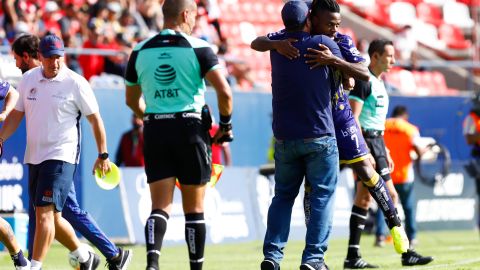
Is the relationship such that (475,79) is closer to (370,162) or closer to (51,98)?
(370,162)

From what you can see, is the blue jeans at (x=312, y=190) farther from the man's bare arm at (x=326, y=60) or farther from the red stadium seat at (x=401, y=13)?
the red stadium seat at (x=401, y=13)

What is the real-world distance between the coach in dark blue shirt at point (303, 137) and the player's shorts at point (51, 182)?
1.77 metres

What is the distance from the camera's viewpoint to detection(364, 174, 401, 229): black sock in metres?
10.3

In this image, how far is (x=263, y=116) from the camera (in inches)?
770

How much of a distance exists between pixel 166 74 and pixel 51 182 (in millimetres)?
1704

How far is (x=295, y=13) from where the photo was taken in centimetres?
904

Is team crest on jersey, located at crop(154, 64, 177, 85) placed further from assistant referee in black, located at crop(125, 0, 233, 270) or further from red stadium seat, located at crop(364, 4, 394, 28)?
red stadium seat, located at crop(364, 4, 394, 28)

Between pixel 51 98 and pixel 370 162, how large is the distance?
305 cm

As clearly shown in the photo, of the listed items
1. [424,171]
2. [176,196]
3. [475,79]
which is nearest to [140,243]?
[176,196]

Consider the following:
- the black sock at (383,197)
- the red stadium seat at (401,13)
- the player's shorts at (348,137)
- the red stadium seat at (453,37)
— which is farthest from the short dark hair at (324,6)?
the red stadium seat at (453,37)

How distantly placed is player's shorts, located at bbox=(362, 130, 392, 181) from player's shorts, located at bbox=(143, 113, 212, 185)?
3.47m

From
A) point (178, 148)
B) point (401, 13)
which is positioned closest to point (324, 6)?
point (178, 148)

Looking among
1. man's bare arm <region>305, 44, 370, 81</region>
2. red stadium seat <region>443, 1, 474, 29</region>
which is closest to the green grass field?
man's bare arm <region>305, 44, 370, 81</region>

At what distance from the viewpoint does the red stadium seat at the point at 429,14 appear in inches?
1085
